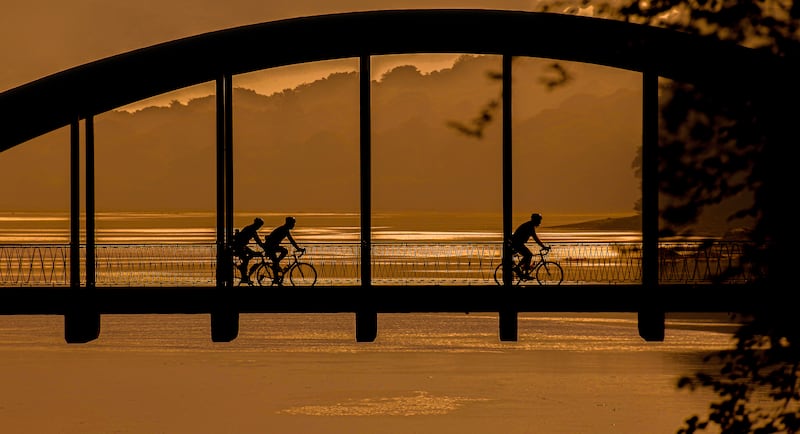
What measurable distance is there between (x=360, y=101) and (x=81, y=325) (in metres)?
6.21

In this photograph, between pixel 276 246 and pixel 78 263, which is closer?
pixel 78 263

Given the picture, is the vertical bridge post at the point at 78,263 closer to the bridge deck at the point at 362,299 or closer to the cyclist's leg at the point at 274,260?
the bridge deck at the point at 362,299

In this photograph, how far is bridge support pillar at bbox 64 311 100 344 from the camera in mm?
21641

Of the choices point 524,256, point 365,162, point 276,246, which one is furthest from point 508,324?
point 276,246

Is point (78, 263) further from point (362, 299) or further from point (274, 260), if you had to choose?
Answer: point (362, 299)

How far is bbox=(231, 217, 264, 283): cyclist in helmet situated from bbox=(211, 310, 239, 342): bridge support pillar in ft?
3.79

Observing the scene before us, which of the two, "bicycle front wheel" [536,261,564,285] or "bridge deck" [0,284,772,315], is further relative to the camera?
"bicycle front wheel" [536,261,564,285]

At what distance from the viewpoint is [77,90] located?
22438 mm

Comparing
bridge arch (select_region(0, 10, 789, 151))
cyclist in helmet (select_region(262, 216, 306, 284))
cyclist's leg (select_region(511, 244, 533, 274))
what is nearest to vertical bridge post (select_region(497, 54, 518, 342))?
cyclist's leg (select_region(511, 244, 533, 274))

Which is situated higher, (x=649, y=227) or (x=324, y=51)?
(x=324, y=51)

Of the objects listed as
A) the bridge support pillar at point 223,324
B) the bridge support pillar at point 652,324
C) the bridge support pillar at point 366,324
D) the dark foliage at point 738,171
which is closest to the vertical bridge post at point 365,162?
the bridge support pillar at point 366,324

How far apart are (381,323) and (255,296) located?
2317 cm

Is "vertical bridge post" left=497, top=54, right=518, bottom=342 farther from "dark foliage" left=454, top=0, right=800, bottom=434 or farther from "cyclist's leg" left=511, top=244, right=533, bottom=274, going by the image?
"dark foliage" left=454, top=0, right=800, bottom=434

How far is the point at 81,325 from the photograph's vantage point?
21.8 m
